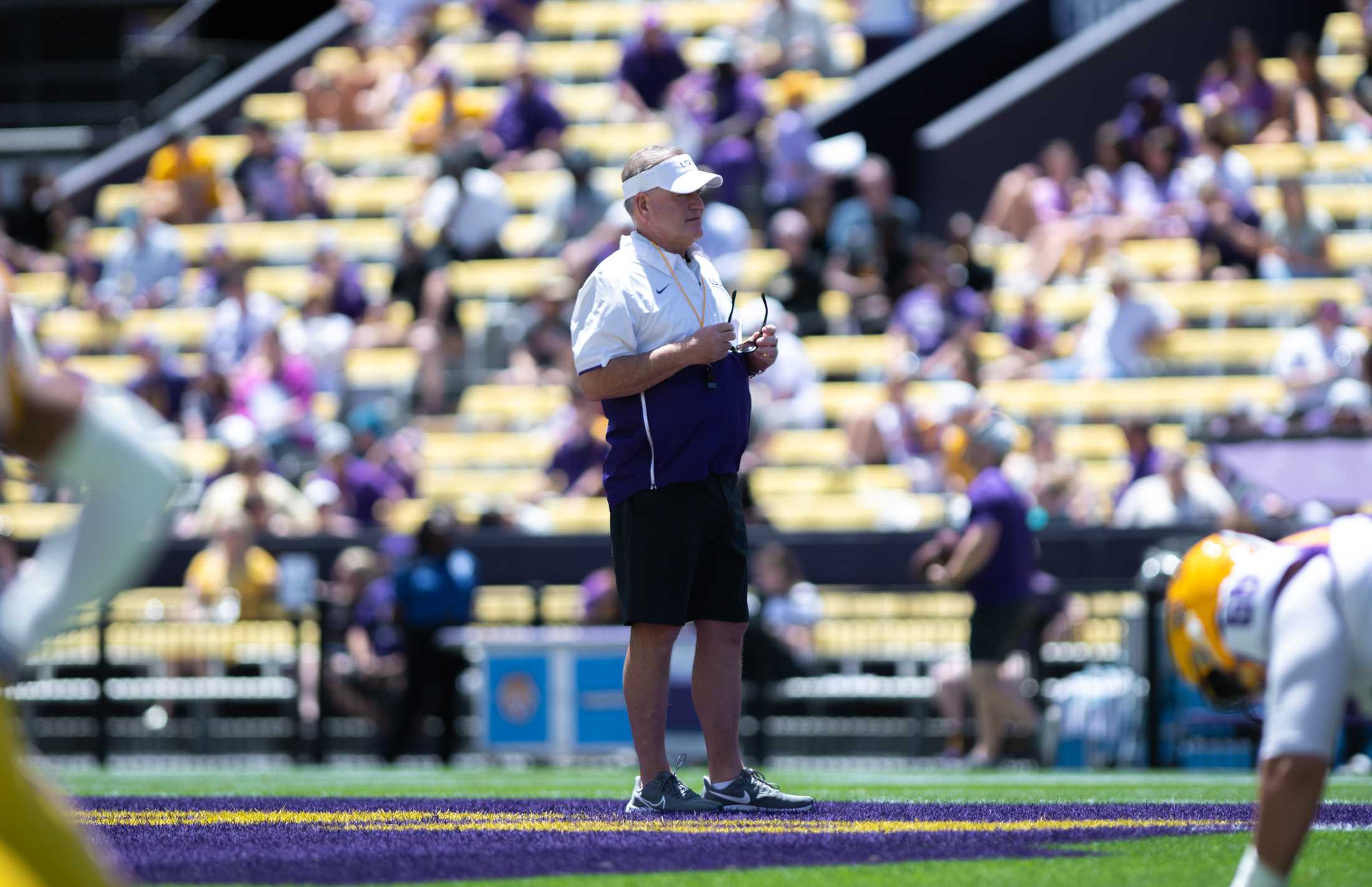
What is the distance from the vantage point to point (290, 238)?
884 inches

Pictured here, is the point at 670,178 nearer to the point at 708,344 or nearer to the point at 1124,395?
the point at 708,344

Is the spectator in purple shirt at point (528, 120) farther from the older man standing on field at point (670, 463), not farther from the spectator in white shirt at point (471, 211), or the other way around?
the older man standing on field at point (670, 463)

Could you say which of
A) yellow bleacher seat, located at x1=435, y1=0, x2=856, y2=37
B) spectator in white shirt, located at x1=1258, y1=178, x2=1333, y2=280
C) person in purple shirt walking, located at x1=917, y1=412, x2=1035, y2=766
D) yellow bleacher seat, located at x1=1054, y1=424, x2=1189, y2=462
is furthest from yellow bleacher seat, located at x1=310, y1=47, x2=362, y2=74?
person in purple shirt walking, located at x1=917, y1=412, x2=1035, y2=766

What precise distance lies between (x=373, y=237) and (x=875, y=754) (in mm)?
9649

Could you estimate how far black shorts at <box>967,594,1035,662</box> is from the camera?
1318cm

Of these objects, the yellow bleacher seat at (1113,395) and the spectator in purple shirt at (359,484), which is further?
the spectator in purple shirt at (359,484)

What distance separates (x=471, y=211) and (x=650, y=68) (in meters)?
2.52

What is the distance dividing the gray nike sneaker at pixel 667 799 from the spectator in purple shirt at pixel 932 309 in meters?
10.7

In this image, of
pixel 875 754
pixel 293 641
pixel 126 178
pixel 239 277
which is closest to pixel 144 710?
pixel 293 641

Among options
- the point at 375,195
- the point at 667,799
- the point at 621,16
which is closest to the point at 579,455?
the point at 375,195

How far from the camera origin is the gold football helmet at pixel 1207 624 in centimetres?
483

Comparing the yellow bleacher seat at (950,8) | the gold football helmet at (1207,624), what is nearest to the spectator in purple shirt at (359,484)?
the yellow bleacher seat at (950,8)

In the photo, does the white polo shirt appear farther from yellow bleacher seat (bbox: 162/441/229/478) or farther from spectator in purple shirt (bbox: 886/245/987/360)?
yellow bleacher seat (bbox: 162/441/229/478)

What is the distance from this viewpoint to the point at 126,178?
24.5 meters
